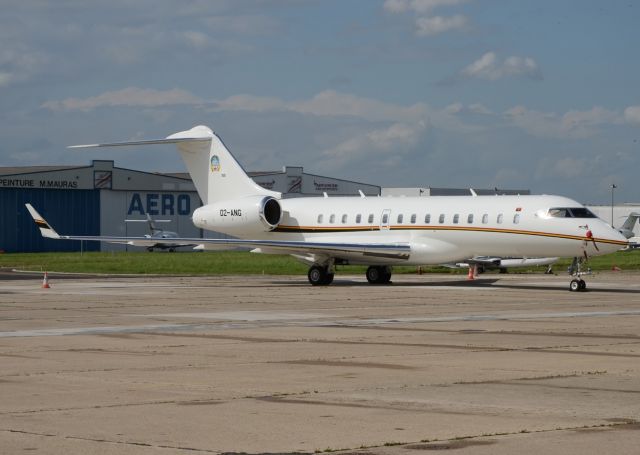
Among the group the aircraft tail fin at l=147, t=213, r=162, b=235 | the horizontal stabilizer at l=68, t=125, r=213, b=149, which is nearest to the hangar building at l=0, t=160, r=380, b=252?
the aircraft tail fin at l=147, t=213, r=162, b=235

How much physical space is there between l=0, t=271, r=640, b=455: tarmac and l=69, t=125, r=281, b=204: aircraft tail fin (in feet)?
47.5

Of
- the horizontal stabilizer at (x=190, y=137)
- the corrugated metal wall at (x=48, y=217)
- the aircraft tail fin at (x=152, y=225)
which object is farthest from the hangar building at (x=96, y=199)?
the horizontal stabilizer at (x=190, y=137)

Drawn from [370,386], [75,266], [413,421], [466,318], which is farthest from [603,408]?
[75,266]

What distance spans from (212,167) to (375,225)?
7.48m

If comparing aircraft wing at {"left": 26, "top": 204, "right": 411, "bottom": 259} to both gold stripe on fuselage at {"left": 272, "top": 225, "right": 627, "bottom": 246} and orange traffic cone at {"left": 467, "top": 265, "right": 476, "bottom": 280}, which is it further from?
orange traffic cone at {"left": 467, "top": 265, "right": 476, "bottom": 280}

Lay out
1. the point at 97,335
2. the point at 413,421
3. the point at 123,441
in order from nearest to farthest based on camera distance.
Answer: the point at 123,441, the point at 413,421, the point at 97,335

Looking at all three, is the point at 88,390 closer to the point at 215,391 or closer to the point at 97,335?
the point at 215,391

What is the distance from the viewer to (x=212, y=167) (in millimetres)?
42750

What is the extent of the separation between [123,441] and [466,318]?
51.0ft

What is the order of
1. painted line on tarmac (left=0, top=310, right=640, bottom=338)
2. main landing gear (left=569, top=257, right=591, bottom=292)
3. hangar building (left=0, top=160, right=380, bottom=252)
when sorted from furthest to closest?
hangar building (left=0, top=160, right=380, bottom=252) < main landing gear (left=569, top=257, right=591, bottom=292) < painted line on tarmac (left=0, top=310, right=640, bottom=338)

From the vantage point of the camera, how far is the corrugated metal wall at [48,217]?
302 feet

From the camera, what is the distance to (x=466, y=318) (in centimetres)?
2398

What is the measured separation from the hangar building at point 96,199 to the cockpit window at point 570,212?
6536 cm

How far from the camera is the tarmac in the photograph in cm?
941
